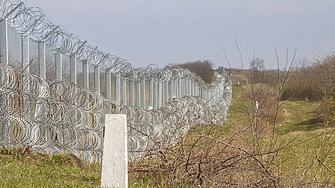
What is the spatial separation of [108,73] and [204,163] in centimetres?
735

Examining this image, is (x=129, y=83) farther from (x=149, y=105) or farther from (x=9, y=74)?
(x=9, y=74)

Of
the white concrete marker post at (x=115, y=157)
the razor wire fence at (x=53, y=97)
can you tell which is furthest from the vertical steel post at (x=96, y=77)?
the white concrete marker post at (x=115, y=157)

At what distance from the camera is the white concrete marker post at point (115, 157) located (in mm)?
3902

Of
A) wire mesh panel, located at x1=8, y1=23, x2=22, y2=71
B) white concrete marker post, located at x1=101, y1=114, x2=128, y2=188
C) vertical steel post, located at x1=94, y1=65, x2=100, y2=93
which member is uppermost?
wire mesh panel, located at x1=8, y1=23, x2=22, y2=71

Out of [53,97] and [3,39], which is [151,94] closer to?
[53,97]

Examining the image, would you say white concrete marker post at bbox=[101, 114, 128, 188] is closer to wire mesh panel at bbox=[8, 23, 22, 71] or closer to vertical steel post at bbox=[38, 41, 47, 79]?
wire mesh panel at bbox=[8, 23, 22, 71]

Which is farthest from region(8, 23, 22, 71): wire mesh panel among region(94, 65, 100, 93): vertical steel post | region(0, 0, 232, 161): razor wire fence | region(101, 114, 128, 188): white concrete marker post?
region(101, 114, 128, 188): white concrete marker post

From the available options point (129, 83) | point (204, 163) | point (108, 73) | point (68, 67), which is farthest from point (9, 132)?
point (129, 83)

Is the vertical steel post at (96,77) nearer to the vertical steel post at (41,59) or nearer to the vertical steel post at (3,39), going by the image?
the vertical steel post at (41,59)

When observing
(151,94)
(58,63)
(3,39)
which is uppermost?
(3,39)

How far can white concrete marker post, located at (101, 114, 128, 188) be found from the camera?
3.90m

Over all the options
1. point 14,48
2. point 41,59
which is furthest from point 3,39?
point 41,59

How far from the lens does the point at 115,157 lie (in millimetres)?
3943

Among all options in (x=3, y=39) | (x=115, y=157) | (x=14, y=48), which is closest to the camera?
(x=115, y=157)
